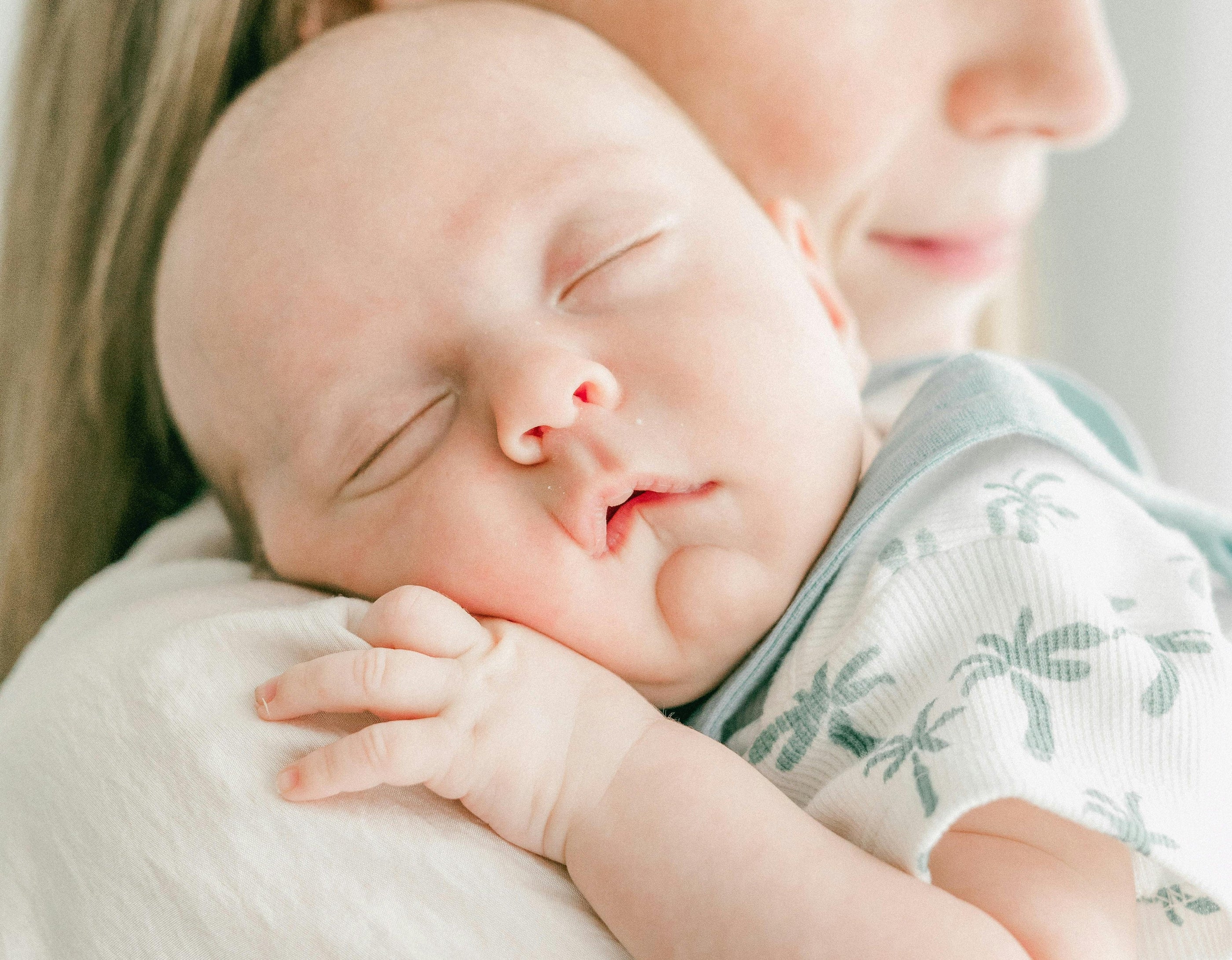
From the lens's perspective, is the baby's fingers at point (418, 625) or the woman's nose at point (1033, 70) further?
the woman's nose at point (1033, 70)

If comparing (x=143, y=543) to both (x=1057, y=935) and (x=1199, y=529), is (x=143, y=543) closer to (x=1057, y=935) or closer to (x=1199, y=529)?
(x=1057, y=935)

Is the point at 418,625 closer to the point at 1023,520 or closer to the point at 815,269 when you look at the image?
the point at 1023,520

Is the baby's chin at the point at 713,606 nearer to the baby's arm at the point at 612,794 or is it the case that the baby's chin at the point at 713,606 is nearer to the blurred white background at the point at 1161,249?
the baby's arm at the point at 612,794

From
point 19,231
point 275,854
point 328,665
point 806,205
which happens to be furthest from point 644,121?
point 19,231

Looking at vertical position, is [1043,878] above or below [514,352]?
below

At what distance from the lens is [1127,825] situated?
0.59 metres

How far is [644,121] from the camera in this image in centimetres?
89

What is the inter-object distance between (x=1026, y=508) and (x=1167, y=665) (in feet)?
0.47

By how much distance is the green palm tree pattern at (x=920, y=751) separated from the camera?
0.61m

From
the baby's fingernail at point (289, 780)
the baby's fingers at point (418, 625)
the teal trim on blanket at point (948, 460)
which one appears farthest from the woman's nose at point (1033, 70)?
the baby's fingernail at point (289, 780)

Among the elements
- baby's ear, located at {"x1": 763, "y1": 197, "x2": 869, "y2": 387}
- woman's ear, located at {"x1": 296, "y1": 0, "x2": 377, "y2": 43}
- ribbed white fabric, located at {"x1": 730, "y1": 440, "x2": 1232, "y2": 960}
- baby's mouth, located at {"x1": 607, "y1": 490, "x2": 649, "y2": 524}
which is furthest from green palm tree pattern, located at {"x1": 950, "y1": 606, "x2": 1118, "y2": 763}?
woman's ear, located at {"x1": 296, "y1": 0, "x2": 377, "y2": 43}

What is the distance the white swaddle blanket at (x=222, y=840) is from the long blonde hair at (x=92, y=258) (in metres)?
0.60

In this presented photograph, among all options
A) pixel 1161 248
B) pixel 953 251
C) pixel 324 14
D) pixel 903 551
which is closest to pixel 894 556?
pixel 903 551

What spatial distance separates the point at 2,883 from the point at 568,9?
2.88 ft
